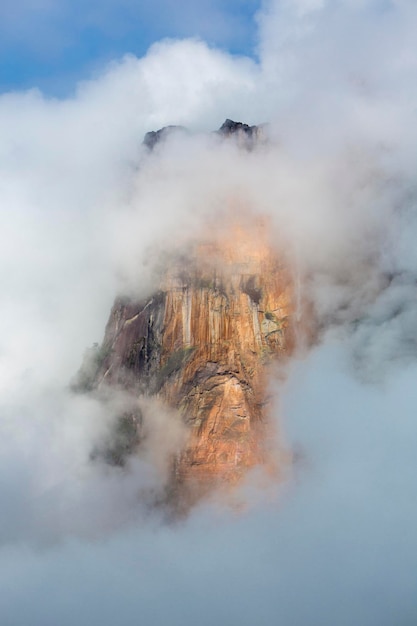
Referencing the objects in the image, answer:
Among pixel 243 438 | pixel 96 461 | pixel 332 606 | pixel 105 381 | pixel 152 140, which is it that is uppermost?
pixel 152 140

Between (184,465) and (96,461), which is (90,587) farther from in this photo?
(184,465)

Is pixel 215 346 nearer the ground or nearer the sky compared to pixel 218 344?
nearer the ground

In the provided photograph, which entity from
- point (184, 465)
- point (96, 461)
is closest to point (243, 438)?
point (184, 465)

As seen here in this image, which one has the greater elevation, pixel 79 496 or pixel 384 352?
pixel 384 352

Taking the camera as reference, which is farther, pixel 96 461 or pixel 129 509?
pixel 96 461
